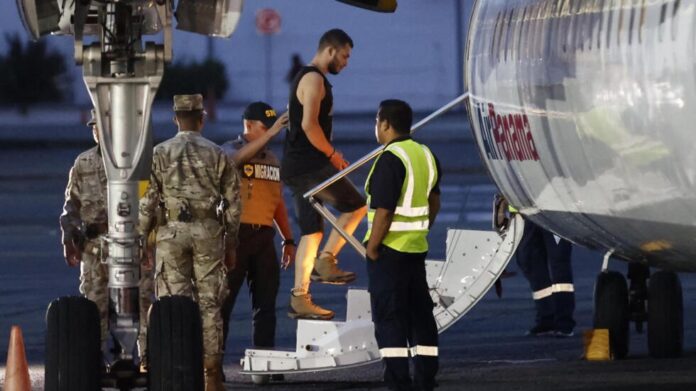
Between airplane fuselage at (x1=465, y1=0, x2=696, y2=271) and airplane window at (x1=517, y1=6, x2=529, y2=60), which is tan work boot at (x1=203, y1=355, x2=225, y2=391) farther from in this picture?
airplane window at (x1=517, y1=6, x2=529, y2=60)

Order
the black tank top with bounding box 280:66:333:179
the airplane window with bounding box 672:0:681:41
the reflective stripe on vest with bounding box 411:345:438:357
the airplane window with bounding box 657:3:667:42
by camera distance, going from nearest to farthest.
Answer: the airplane window with bounding box 672:0:681:41
the airplane window with bounding box 657:3:667:42
the reflective stripe on vest with bounding box 411:345:438:357
the black tank top with bounding box 280:66:333:179

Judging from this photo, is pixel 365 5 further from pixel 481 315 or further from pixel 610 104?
pixel 481 315

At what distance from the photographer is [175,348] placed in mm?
10688

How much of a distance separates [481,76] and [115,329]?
4.02 meters

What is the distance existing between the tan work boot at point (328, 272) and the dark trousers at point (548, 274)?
2.49 metres

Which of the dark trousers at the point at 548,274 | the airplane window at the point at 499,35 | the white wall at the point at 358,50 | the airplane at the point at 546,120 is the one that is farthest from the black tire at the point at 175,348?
the white wall at the point at 358,50

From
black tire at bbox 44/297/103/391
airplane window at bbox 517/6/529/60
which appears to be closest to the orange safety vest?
airplane window at bbox 517/6/529/60

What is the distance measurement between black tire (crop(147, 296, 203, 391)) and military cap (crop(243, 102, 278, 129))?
3.07 m

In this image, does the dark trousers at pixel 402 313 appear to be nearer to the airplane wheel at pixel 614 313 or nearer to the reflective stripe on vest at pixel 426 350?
the reflective stripe on vest at pixel 426 350

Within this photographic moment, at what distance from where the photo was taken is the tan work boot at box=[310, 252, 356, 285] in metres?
13.7

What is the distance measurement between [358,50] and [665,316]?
49733 millimetres

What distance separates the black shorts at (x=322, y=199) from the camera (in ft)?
44.8

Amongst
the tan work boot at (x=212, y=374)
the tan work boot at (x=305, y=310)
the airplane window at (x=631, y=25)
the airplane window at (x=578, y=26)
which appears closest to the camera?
the airplane window at (x=631, y=25)

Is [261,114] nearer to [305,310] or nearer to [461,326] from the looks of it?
[305,310]
